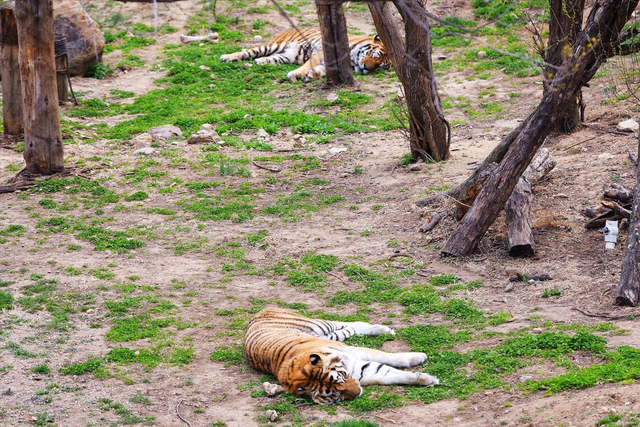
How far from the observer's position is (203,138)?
1172cm

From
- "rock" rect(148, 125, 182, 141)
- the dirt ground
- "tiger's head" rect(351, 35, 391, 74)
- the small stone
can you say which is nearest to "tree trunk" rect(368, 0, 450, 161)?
the dirt ground

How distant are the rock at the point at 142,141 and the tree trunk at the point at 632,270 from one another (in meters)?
7.40

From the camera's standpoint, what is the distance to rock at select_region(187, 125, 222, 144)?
38.4 feet

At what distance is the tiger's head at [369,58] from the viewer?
14.9 meters

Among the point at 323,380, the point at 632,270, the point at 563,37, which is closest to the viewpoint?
the point at 323,380

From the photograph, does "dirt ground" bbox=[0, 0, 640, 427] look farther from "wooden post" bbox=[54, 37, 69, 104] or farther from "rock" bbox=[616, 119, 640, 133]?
"wooden post" bbox=[54, 37, 69, 104]

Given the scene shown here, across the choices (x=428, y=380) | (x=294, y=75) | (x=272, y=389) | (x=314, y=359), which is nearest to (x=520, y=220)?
(x=428, y=380)

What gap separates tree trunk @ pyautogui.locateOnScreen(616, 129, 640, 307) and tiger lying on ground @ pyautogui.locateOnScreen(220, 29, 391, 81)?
8.77 m

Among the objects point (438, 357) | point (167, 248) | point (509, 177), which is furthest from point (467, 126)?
point (438, 357)

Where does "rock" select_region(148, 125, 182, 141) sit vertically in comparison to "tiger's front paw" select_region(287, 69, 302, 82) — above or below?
below

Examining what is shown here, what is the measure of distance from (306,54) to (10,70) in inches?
231

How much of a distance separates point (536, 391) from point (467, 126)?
7.53 meters

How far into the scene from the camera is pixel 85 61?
14508mm

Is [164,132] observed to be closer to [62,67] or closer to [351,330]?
[62,67]
